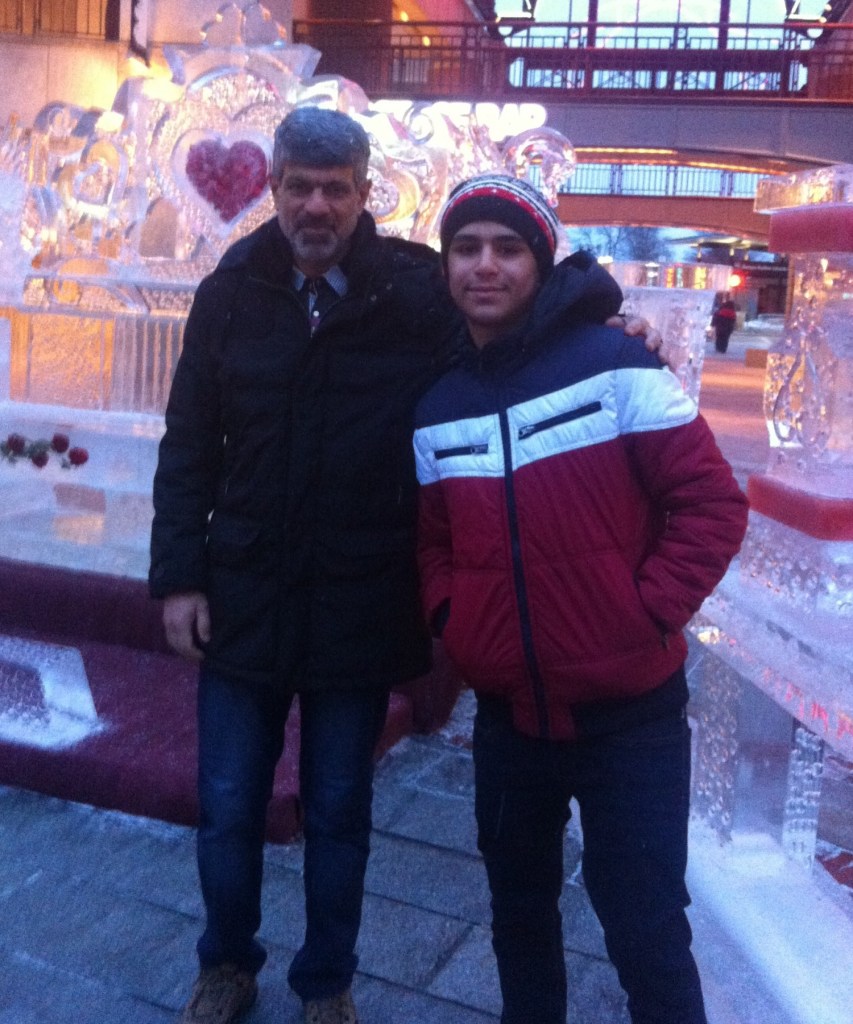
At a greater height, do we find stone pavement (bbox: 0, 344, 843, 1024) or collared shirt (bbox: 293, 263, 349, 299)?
collared shirt (bbox: 293, 263, 349, 299)

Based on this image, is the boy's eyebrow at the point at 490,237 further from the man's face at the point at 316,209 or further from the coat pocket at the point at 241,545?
the coat pocket at the point at 241,545

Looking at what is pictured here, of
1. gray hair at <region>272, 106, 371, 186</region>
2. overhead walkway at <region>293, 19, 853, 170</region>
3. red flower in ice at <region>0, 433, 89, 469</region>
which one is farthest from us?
overhead walkway at <region>293, 19, 853, 170</region>

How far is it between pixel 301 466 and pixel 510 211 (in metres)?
0.56

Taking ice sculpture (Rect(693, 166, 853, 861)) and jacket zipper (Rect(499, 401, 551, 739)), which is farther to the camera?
ice sculpture (Rect(693, 166, 853, 861))

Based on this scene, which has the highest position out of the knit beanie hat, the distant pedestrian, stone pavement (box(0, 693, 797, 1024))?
the distant pedestrian

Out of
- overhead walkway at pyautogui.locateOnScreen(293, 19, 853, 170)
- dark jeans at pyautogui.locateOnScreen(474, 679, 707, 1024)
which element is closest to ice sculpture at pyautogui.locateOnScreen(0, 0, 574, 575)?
dark jeans at pyautogui.locateOnScreen(474, 679, 707, 1024)

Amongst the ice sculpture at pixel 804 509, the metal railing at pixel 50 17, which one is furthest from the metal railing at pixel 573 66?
the ice sculpture at pixel 804 509

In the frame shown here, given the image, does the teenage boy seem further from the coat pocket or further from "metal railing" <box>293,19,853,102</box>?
"metal railing" <box>293,19,853,102</box>

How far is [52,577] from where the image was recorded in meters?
4.16

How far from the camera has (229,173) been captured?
5.09 metres

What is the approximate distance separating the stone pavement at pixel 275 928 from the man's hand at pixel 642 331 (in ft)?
4.26

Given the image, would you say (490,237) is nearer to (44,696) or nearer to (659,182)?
(44,696)

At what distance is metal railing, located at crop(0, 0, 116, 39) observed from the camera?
456 inches

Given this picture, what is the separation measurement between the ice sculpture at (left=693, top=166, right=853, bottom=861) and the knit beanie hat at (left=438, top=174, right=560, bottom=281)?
83 centimetres
